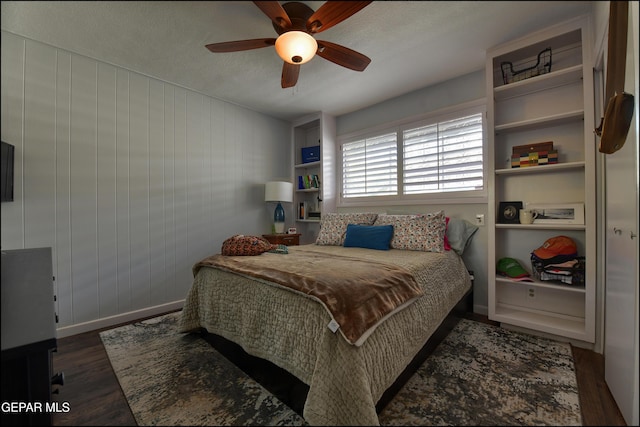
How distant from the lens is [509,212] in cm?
215

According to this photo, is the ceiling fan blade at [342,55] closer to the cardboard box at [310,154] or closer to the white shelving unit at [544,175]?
the white shelving unit at [544,175]

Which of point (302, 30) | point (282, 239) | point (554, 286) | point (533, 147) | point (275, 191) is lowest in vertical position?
point (554, 286)

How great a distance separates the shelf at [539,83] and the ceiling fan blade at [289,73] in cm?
160

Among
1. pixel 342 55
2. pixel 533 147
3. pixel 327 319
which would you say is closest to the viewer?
pixel 327 319

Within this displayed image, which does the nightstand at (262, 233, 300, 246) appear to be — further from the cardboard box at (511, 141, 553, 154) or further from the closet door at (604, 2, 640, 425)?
the closet door at (604, 2, 640, 425)

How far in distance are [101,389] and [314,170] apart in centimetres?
315

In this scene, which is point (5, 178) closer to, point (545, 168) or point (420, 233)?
point (420, 233)

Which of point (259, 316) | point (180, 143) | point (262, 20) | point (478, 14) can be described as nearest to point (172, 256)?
point (180, 143)

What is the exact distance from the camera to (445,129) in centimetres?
263

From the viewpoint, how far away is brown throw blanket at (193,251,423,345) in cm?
108

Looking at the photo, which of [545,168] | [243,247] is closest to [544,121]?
[545,168]

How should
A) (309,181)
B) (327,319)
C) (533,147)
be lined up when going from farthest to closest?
1. (309,181)
2. (533,147)
3. (327,319)

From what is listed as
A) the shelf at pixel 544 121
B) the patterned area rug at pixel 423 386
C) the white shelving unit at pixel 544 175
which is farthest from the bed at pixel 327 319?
the shelf at pixel 544 121

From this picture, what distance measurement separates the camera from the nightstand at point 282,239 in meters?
3.25
